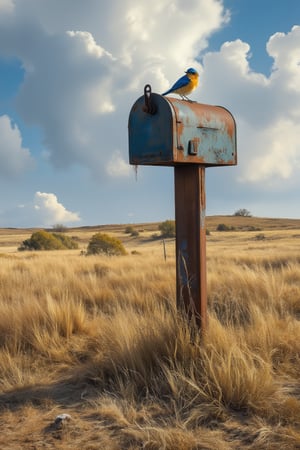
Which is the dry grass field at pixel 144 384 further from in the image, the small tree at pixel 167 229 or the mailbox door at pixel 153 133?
the small tree at pixel 167 229

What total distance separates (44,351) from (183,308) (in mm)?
1487

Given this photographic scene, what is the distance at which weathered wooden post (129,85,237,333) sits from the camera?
13.0 ft

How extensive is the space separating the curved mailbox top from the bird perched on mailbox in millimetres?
274

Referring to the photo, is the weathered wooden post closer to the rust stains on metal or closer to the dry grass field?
the rust stains on metal

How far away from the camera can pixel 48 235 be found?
34.9m

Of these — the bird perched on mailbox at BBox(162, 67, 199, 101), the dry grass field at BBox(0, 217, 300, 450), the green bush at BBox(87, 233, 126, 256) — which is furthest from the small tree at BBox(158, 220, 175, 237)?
the bird perched on mailbox at BBox(162, 67, 199, 101)

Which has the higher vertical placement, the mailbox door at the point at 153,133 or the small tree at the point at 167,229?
the mailbox door at the point at 153,133

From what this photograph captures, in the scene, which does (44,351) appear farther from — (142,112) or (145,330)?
(142,112)

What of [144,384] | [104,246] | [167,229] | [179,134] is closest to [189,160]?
[179,134]

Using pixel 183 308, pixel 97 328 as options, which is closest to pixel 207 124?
pixel 183 308

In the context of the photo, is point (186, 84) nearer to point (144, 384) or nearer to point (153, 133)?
point (153, 133)

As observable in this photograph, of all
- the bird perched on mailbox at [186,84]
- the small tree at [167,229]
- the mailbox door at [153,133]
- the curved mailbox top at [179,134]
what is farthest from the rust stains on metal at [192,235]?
the small tree at [167,229]

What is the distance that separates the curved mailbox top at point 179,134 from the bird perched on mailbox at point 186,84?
10.8 inches

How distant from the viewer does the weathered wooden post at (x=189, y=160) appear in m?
3.96
